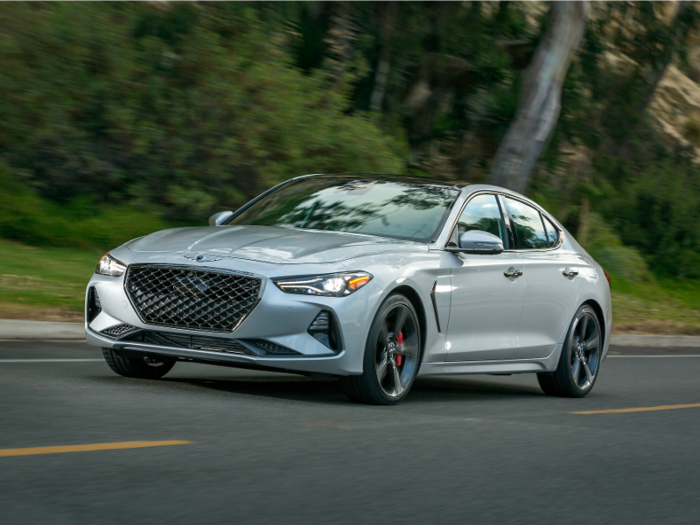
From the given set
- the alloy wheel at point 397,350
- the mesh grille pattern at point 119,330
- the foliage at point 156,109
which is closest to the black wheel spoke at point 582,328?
the alloy wheel at point 397,350

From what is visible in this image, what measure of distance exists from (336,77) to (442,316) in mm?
13919

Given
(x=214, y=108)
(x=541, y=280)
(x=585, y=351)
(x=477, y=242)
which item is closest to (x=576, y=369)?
(x=585, y=351)

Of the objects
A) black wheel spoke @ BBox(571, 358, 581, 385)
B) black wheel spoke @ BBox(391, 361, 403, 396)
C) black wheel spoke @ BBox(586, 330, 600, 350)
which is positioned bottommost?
black wheel spoke @ BBox(571, 358, 581, 385)

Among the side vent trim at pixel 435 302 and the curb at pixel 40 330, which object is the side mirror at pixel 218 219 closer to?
the side vent trim at pixel 435 302

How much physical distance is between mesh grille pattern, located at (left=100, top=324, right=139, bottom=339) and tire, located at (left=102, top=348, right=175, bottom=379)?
1.16ft

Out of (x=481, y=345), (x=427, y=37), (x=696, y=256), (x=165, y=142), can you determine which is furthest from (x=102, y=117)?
(x=696, y=256)

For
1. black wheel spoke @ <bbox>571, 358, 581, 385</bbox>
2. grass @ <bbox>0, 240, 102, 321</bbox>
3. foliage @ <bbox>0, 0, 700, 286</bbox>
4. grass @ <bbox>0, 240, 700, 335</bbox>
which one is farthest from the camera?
foliage @ <bbox>0, 0, 700, 286</bbox>

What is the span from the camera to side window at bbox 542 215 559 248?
32.3ft

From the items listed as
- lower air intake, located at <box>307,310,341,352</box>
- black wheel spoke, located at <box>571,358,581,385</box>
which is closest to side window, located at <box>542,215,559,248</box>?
black wheel spoke, located at <box>571,358,581,385</box>

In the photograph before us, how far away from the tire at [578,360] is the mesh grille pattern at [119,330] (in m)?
3.89

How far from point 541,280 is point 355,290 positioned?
2.58 metres

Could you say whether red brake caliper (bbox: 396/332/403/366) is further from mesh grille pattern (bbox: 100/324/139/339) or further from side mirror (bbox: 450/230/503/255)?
mesh grille pattern (bbox: 100/324/139/339)

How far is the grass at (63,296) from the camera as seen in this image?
40.0 feet

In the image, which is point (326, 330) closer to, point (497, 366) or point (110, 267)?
point (110, 267)
